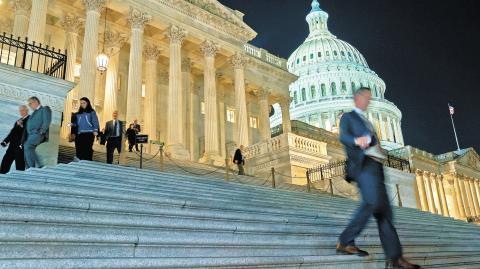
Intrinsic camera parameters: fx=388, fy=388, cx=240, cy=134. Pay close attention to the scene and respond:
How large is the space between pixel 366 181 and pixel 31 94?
10453mm

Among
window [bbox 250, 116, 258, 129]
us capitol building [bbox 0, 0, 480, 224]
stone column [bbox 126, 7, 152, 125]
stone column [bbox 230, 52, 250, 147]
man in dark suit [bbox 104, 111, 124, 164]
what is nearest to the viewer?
man in dark suit [bbox 104, 111, 124, 164]

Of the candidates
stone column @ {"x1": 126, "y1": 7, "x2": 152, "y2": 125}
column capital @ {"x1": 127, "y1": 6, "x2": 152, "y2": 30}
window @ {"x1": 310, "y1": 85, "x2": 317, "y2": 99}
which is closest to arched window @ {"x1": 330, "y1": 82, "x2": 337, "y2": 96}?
window @ {"x1": 310, "y1": 85, "x2": 317, "y2": 99}

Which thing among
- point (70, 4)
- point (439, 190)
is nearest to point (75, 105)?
point (70, 4)

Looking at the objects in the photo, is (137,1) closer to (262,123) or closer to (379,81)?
(262,123)

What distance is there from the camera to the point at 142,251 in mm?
4520

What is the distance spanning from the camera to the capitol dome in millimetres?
86562

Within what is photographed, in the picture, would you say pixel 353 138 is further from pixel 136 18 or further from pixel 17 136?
pixel 136 18

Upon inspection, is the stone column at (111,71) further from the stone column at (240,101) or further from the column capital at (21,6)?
the stone column at (240,101)

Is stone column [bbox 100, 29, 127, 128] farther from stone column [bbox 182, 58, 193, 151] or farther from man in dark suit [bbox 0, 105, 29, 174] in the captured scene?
man in dark suit [bbox 0, 105, 29, 174]

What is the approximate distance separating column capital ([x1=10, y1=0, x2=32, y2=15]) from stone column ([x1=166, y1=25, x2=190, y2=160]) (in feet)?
26.3

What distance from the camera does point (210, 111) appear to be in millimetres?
25906

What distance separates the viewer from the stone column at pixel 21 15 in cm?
2022

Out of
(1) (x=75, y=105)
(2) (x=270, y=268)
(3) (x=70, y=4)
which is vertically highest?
(3) (x=70, y=4)

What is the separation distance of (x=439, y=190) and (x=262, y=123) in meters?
32.0
